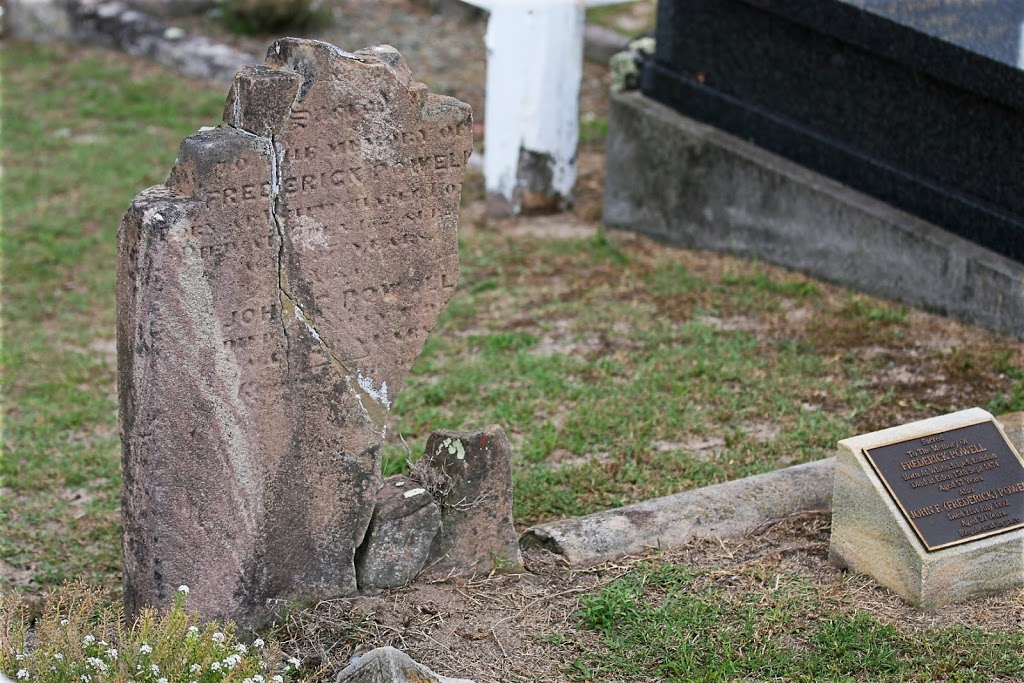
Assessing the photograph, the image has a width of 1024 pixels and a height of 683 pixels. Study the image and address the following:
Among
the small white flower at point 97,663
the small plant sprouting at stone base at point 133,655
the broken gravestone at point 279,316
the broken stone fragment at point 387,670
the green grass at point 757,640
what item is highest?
the broken gravestone at point 279,316

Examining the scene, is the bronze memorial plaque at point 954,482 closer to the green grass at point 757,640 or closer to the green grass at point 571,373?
the green grass at point 757,640

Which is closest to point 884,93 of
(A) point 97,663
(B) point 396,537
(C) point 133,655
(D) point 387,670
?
(B) point 396,537

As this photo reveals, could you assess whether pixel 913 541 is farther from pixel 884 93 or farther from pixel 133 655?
pixel 884 93

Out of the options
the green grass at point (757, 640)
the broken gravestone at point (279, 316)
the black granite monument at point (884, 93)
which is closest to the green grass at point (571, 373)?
the broken gravestone at point (279, 316)

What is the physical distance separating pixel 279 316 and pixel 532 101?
438 cm

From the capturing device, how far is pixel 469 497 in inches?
160

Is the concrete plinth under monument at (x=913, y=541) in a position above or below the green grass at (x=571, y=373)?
above

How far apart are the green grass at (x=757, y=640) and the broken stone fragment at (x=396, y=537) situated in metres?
0.55

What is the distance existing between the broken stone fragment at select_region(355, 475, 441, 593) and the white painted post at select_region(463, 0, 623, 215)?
414 centimetres

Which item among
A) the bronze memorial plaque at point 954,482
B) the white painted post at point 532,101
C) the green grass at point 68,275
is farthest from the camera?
the white painted post at point 532,101

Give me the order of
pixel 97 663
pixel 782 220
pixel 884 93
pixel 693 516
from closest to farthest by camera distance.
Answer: pixel 97 663, pixel 693 516, pixel 884 93, pixel 782 220

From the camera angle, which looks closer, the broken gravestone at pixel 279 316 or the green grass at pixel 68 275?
the broken gravestone at pixel 279 316

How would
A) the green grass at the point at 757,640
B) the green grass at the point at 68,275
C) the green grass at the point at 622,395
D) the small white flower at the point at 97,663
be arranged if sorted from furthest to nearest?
1. the green grass at the point at 68,275
2. the green grass at the point at 622,395
3. the green grass at the point at 757,640
4. the small white flower at the point at 97,663

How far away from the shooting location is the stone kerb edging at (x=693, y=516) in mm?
4227
